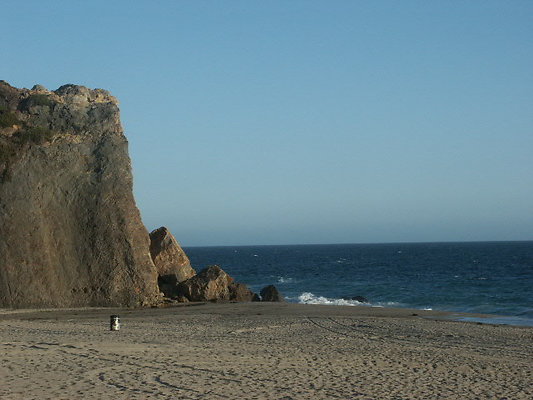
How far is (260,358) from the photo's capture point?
17.5 m

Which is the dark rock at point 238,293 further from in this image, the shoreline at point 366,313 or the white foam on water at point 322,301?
the white foam on water at point 322,301

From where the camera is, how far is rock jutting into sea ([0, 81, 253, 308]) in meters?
31.5

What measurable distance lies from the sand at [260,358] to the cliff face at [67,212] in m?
3.95

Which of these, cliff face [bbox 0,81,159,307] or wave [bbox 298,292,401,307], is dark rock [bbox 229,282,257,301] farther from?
wave [bbox 298,292,401,307]

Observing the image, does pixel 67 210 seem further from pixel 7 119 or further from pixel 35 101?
pixel 35 101

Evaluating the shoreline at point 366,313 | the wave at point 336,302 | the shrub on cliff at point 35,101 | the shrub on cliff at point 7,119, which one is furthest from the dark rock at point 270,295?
the shrub on cliff at point 7,119

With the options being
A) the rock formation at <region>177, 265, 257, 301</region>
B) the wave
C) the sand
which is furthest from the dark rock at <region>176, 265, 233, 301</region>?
the sand

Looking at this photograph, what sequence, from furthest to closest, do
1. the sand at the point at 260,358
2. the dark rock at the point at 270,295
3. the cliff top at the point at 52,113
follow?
1. the dark rock at the point at 270,295
2. the cliff top at the point at 52,113
3. the sand at the point at 260,358

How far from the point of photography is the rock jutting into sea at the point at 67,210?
1239 inches

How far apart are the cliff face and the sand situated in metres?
3.95

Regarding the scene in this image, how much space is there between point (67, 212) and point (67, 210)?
0.10m

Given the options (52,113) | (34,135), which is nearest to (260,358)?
(34,135)

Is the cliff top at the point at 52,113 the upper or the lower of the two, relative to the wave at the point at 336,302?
upper

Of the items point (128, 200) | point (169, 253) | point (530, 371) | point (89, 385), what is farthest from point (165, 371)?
point (169, 253)
